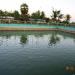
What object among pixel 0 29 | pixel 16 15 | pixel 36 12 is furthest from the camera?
pixel 36 12

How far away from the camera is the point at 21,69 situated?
35.2ft

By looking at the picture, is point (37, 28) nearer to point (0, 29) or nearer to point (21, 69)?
point (0, 29)

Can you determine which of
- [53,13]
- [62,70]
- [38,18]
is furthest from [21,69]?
[38,18]

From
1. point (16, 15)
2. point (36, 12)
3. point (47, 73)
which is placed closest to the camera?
point (47, 73)

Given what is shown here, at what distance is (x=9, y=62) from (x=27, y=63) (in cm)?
144

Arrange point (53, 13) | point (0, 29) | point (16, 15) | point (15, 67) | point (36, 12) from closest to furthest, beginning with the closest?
point (15, 67), point (0, 29), point (53, 13), point (16, 15), point (36, 12)

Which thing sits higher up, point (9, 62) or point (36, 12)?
point (36, 12)

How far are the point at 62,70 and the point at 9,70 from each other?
11.9 feet

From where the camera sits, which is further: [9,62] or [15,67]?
[9,62]

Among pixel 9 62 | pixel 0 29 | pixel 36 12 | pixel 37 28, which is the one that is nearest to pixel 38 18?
pixel 36 12

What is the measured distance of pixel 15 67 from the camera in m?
11.1

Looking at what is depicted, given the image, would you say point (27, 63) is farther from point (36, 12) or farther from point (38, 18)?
point (36, 12)

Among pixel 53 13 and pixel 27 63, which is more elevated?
pixel 53 13

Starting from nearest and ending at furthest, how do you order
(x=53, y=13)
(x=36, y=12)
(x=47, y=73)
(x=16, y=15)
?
1. (x=47, y=73)
2. (x=53, y=13)
3. (x=16, y=15)
4. (x=36, y=12)
